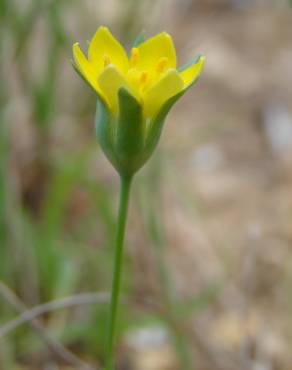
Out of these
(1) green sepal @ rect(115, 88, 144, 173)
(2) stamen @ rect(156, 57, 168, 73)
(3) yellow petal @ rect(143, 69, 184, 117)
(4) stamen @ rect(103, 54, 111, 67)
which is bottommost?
(1) green sepal @ rect(115, 88, 144, 173)

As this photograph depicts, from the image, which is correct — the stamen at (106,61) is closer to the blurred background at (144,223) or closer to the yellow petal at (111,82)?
the yellow petal at (111,82)

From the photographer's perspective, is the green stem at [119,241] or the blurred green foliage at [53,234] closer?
the green stem at [119,241]

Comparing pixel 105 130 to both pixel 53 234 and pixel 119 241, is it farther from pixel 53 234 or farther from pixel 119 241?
pixel 53 234

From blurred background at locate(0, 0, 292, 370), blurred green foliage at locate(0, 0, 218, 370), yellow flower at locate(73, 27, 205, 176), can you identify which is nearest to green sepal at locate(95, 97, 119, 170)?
yellow flower at locate(73, 27, 205, 176)

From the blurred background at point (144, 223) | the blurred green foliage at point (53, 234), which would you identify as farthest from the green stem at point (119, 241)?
the blurred green foliage at point (53, 234)

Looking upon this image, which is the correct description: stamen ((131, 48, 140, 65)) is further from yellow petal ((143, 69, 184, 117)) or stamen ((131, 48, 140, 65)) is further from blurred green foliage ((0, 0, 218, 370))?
blurred green foliage ((0, 0, 218, 370))

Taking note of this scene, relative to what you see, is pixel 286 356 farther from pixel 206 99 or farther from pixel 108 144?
pixel 206 99

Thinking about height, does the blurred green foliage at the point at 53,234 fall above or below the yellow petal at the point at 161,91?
below
